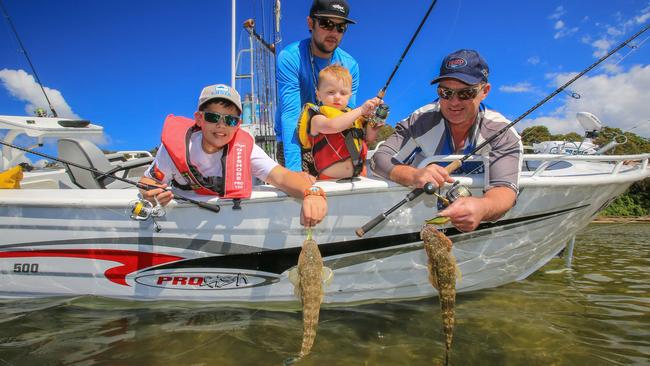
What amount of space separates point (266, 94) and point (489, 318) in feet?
40.2

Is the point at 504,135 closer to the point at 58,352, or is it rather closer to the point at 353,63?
the point at 353,63

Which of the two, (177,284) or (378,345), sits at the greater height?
(177,284)

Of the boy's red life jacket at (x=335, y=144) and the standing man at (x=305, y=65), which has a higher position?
the standing man at (x=305, y=65)

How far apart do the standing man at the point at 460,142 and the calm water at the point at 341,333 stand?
129 cm

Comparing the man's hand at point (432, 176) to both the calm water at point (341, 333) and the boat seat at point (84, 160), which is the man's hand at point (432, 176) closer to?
the calm water at point (341, 333)

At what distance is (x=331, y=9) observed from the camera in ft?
14.2

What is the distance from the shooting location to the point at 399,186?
3541 mm

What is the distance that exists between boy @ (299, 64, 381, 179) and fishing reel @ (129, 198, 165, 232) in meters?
1.66

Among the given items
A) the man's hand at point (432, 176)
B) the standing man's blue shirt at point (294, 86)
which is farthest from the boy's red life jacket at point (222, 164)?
the man's hand at point (432, 176)

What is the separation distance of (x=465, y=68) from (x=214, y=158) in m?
2.65

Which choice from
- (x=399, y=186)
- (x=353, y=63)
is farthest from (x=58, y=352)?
(x=353, y=63)

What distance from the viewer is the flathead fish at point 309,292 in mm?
2697

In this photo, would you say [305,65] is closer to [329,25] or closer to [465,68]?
[329,25]

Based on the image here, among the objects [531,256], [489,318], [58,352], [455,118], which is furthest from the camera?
[531,256]
